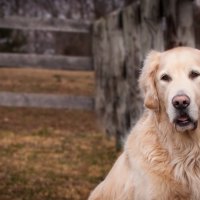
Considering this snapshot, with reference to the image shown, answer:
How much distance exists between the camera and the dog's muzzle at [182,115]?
11.8ft

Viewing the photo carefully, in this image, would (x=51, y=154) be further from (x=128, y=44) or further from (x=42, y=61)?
(x=128, y=44)

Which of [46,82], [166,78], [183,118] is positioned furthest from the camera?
[46,82]

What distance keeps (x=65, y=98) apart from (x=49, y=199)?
308cm

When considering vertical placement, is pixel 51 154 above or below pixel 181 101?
below

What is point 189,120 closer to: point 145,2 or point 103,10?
point 145,2

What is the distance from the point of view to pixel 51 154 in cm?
792

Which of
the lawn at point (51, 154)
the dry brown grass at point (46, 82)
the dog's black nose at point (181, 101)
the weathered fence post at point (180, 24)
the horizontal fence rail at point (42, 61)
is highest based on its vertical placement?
the weathered fence post at point (180, 24)

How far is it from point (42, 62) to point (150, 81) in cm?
462

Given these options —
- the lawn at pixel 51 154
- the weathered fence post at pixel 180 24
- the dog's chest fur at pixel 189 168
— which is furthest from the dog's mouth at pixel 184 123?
the weathered fence post at pixel 180 24

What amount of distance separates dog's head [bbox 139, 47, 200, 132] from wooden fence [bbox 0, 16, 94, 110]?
4462mm

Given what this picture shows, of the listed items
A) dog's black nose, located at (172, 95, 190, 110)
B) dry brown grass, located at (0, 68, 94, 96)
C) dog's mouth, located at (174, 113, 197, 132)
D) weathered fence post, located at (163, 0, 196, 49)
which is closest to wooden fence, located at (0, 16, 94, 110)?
weathered fence post, located at (163, 0, 196, 49)

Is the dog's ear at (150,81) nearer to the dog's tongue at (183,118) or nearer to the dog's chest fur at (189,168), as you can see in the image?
the dog's tongue at (183,118)

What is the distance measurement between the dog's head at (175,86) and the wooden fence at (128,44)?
2471 millimetres

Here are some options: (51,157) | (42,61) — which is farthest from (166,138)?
(42,61)
